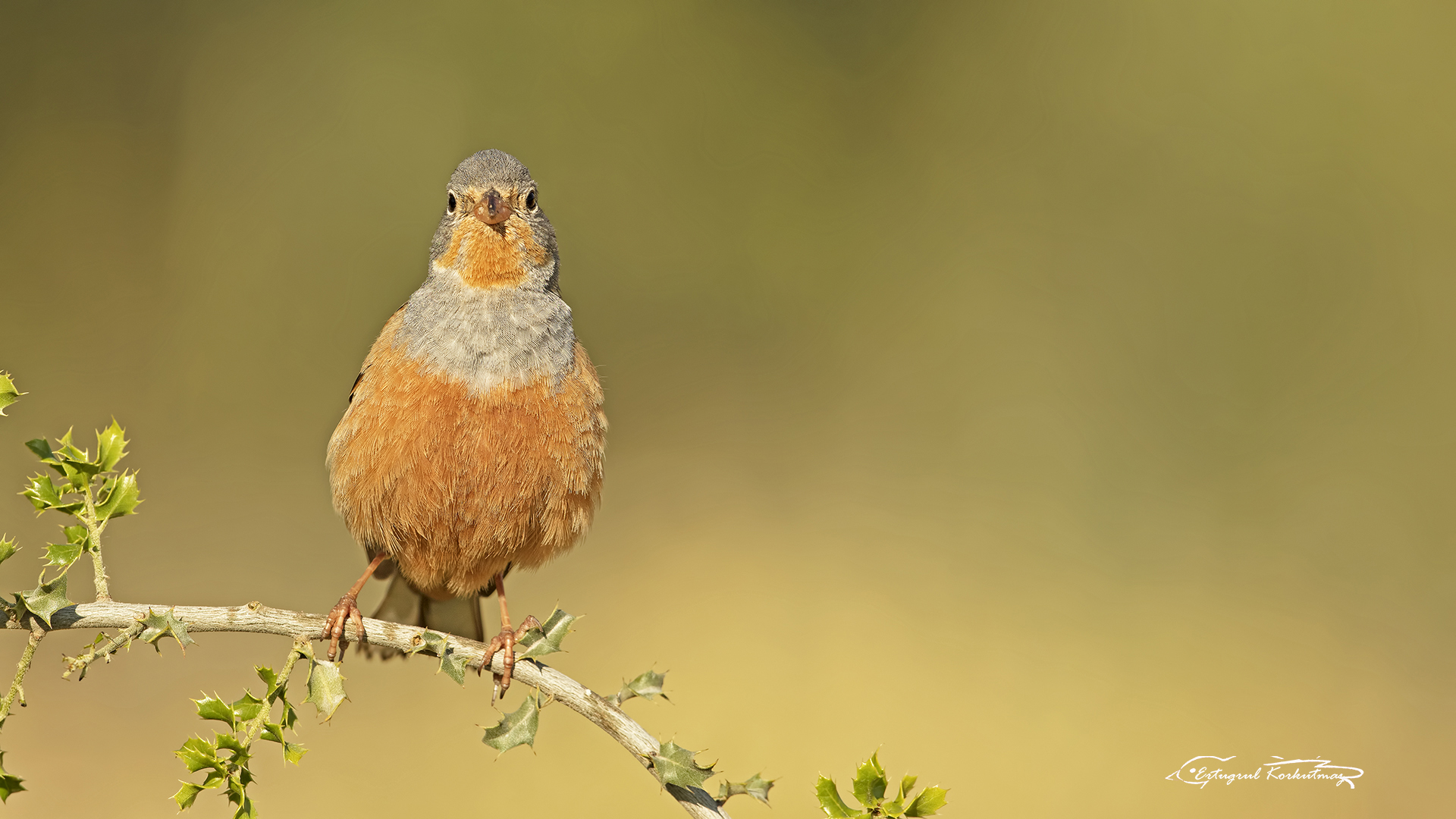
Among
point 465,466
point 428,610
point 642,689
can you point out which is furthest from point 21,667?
point 428,610

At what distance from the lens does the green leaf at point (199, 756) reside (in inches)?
80.4

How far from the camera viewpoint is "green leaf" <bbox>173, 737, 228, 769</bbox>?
2.04 metres

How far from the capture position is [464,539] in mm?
3863

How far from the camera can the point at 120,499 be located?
2.34 metres

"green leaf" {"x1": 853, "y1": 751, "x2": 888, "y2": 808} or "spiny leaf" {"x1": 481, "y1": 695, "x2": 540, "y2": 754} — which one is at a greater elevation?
"spiny leaf" {"x1": 481, "y1": 695, "x2": 540, "y2": 754}

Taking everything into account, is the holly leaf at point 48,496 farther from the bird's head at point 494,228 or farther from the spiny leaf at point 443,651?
the bird's head at point 494,228

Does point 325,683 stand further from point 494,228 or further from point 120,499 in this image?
point 494,228

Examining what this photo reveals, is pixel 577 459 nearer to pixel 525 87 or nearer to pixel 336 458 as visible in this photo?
pixel 336 458

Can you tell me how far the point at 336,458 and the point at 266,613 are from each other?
1537 mm

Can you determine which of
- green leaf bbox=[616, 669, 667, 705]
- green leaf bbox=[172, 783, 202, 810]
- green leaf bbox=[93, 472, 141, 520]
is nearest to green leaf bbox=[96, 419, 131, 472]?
green leaf bbox=[93, 472, 141, 520]

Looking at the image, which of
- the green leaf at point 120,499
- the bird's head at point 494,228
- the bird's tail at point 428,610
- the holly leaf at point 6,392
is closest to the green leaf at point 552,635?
the green leaf at point 120,499

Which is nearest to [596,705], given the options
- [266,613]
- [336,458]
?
[266,613]

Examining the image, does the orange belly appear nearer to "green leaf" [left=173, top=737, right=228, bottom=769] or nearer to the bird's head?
the bird's head

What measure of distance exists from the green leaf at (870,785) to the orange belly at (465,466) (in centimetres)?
198
